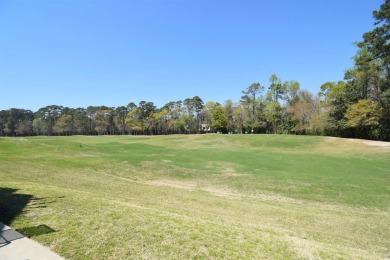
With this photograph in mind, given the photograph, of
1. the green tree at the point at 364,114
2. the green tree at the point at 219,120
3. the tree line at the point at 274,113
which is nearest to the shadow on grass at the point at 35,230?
the tree line at the point at 274,113

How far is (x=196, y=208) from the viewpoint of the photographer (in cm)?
979

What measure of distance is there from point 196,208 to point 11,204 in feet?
20.4

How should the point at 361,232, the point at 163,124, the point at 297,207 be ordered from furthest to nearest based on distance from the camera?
the point at 163,124 < the point at 297,207 < the point at 361,232

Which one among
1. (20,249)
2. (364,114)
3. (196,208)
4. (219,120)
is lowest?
(196,208)

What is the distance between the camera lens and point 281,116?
71188 mm

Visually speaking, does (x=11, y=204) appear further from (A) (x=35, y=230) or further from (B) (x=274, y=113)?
(B) (x=274, y=113)

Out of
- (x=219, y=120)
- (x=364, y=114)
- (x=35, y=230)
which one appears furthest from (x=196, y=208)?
(x=219, y=120)

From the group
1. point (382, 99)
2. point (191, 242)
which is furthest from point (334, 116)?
point (191, 242)

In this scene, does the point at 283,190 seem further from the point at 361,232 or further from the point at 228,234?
the point at 228,234

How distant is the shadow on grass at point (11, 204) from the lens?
534 centimetres

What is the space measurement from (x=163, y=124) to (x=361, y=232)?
99562 mm

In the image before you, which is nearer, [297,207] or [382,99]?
[297,207]

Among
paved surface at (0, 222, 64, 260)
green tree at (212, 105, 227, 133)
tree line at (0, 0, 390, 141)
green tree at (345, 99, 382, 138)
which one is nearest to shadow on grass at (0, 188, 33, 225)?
paved surface at (0, 222, 64, 260)

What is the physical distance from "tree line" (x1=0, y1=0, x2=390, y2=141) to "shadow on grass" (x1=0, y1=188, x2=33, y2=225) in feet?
107
